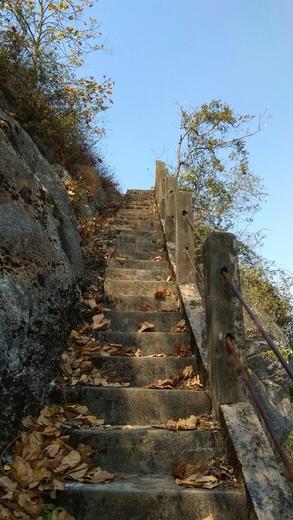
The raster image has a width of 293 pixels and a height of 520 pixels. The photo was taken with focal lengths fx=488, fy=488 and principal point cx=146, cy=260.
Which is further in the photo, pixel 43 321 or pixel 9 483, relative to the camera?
pixel 43 321

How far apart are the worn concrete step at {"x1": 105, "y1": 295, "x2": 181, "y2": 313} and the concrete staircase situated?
1 cm

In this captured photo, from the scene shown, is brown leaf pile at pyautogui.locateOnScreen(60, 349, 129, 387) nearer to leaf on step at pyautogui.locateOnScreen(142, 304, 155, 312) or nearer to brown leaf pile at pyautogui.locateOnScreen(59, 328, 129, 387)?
brown leaf pile at pyautogui.locateOnScreen(59, 328, 129, 387)

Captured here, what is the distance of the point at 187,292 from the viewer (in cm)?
538

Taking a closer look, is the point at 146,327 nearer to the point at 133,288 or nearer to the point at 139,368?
the point at 139,368

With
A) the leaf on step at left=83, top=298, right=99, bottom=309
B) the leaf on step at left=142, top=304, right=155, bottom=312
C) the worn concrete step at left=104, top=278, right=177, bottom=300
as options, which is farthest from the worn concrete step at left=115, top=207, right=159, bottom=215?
the leaf on step at left=83, top=298, right=99, bottom=309

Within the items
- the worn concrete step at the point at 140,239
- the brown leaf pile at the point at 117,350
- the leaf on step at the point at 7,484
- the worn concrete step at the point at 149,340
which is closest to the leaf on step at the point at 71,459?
the leaf on step at the point at 7,484

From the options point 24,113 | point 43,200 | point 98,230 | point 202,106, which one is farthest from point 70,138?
point 202,106

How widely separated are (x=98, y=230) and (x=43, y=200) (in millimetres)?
3394

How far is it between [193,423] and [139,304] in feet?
7.29

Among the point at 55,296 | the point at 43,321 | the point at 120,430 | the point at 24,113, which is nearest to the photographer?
the point at 120,430

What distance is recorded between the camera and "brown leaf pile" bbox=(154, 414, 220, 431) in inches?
133

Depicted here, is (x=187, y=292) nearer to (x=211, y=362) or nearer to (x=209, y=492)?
(x=211, y=362)

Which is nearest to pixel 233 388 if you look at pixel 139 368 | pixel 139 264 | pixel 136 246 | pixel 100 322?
pixel 139 368

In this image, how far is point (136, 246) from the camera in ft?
25.8
